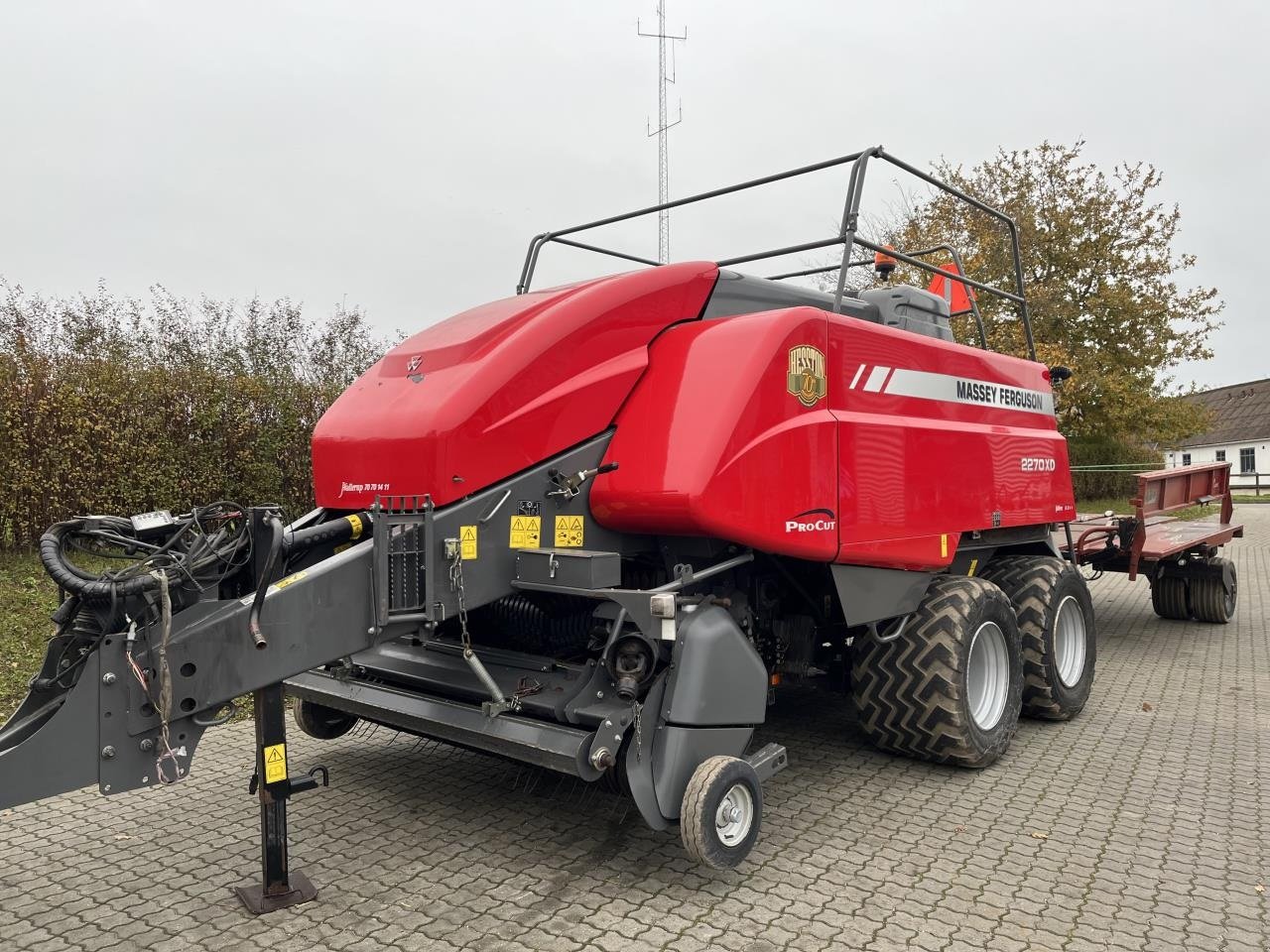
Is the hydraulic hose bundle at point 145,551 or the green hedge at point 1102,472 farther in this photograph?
the green hedge at point 1102,472

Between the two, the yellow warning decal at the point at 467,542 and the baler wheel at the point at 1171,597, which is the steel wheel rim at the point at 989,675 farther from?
the baler wheel at the point at 1171,597

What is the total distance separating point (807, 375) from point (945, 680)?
1.68 metres

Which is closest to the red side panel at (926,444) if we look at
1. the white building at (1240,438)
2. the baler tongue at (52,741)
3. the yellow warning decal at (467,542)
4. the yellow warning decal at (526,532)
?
the yellow warning decal at (526,532)

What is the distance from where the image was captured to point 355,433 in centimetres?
384

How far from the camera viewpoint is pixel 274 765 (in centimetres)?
322

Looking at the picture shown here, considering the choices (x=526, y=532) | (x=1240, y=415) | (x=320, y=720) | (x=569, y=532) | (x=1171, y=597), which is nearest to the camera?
(x=526, y=532)

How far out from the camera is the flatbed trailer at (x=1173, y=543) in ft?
26.7

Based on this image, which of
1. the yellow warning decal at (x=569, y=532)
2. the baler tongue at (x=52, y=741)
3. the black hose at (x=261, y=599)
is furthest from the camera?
the yellow warning decal at (x=569, y=532)

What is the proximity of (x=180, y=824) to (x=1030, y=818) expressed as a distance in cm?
372

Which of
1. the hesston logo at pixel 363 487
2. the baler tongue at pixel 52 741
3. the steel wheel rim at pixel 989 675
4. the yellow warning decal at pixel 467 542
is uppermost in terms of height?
the hesston logo at pixel 363 487

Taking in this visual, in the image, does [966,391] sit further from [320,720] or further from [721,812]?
[320,720]

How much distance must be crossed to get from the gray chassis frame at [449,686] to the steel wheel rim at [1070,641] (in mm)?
2832

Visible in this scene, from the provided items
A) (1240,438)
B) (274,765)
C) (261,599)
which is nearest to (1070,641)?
(274,765)

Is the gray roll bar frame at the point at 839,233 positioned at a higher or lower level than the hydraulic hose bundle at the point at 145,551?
higher
